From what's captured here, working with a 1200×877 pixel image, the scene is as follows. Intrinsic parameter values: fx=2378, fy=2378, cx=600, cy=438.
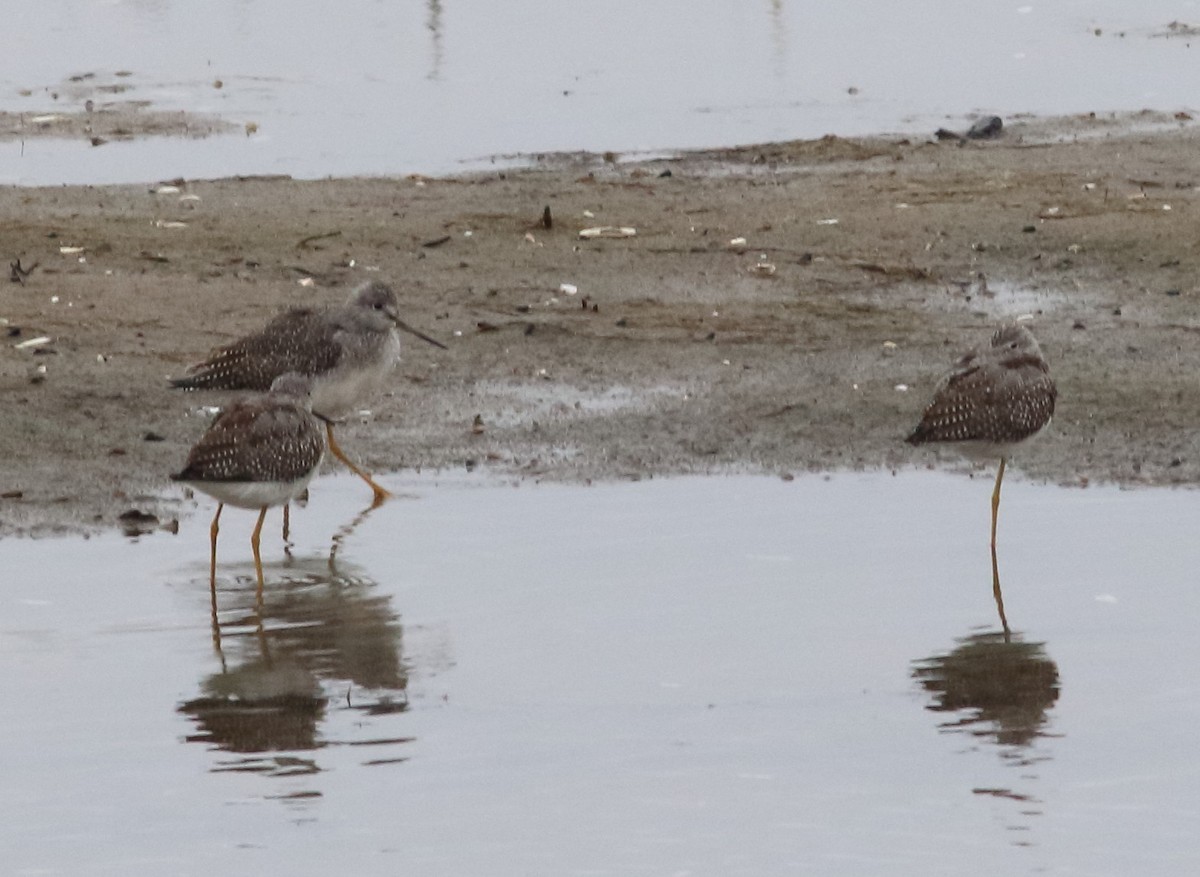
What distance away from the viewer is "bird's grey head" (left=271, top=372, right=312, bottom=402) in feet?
32.9

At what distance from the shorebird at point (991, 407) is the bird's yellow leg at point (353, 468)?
236 centimetres

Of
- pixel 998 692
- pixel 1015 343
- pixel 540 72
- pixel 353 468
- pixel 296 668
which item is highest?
pixel 540 72

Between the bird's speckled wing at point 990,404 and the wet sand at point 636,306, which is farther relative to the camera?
the wet sand at point 636,306

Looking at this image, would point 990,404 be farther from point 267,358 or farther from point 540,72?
point 540,72

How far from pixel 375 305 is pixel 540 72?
476 inches

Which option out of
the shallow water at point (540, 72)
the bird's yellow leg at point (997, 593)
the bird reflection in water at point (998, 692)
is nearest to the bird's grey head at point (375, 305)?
the bird's yellow leg at point (997, 593)

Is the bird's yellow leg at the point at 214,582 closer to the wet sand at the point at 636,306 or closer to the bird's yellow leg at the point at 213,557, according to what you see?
the bird's yellow leg at the point at 213,557

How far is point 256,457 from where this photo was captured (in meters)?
9.19

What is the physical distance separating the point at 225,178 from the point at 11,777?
10.5 meters

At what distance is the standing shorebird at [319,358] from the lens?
11070 millimetres

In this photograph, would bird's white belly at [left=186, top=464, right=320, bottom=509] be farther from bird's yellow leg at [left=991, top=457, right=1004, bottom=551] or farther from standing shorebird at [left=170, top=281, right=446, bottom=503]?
bird's yellow leg at [left=991, top=457, right=1004, bottom=551]

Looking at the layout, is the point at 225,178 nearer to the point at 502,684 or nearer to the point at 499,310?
the point at 499,310

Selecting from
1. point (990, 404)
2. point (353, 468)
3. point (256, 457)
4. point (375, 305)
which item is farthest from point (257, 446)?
point (990, 404)

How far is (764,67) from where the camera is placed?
77.7 feet
